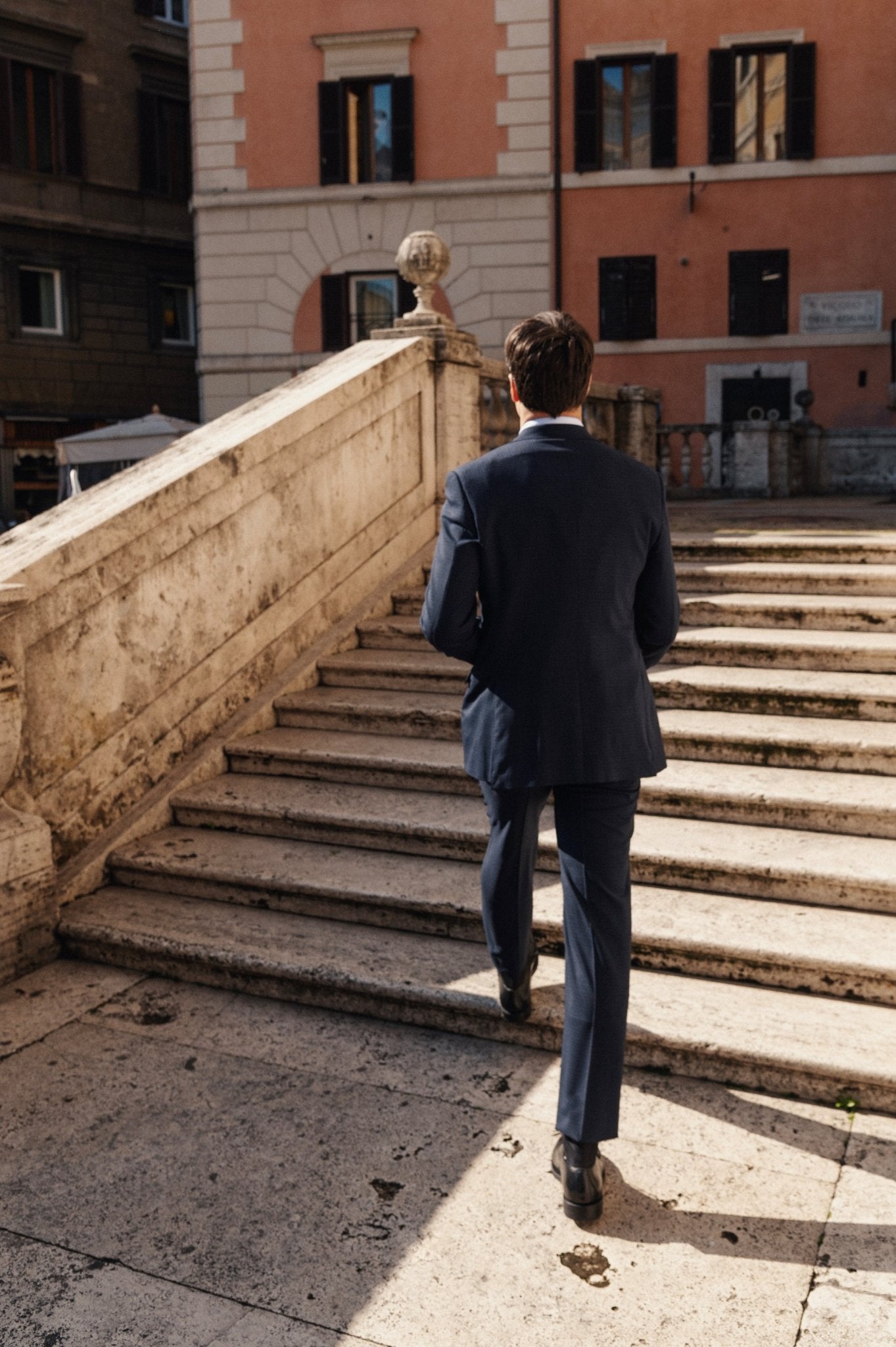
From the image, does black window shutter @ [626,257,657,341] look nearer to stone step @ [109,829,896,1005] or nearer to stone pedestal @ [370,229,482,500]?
stone pedestal @ [370,229,482,500]

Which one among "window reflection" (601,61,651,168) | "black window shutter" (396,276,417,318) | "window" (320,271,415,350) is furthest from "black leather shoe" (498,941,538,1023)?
"window reflection" (601,61,651,168)

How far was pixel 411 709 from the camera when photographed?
545 centimetres

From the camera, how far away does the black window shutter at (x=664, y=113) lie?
768 inches

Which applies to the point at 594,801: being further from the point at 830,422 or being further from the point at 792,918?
the point at 830,422

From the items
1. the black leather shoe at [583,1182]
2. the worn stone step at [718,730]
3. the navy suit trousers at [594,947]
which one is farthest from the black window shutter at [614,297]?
the black leather shoe at [583,1182]

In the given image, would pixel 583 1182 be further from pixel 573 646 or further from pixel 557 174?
pixel 557 174

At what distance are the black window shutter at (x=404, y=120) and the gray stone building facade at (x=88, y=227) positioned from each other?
6.93 m

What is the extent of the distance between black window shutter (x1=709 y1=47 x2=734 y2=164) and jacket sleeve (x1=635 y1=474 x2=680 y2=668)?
18.6 meters

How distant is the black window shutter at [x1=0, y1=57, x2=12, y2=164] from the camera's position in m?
23.2

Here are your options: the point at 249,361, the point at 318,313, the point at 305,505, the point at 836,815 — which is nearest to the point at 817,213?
the point at 318,313

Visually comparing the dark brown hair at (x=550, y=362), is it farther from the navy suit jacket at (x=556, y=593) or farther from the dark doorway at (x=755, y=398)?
the dark doorway at (x=755, y=398)

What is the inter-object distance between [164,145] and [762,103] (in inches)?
478

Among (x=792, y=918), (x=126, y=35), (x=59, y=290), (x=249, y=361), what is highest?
(x=126, y=35)

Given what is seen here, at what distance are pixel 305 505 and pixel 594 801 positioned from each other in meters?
3.45
